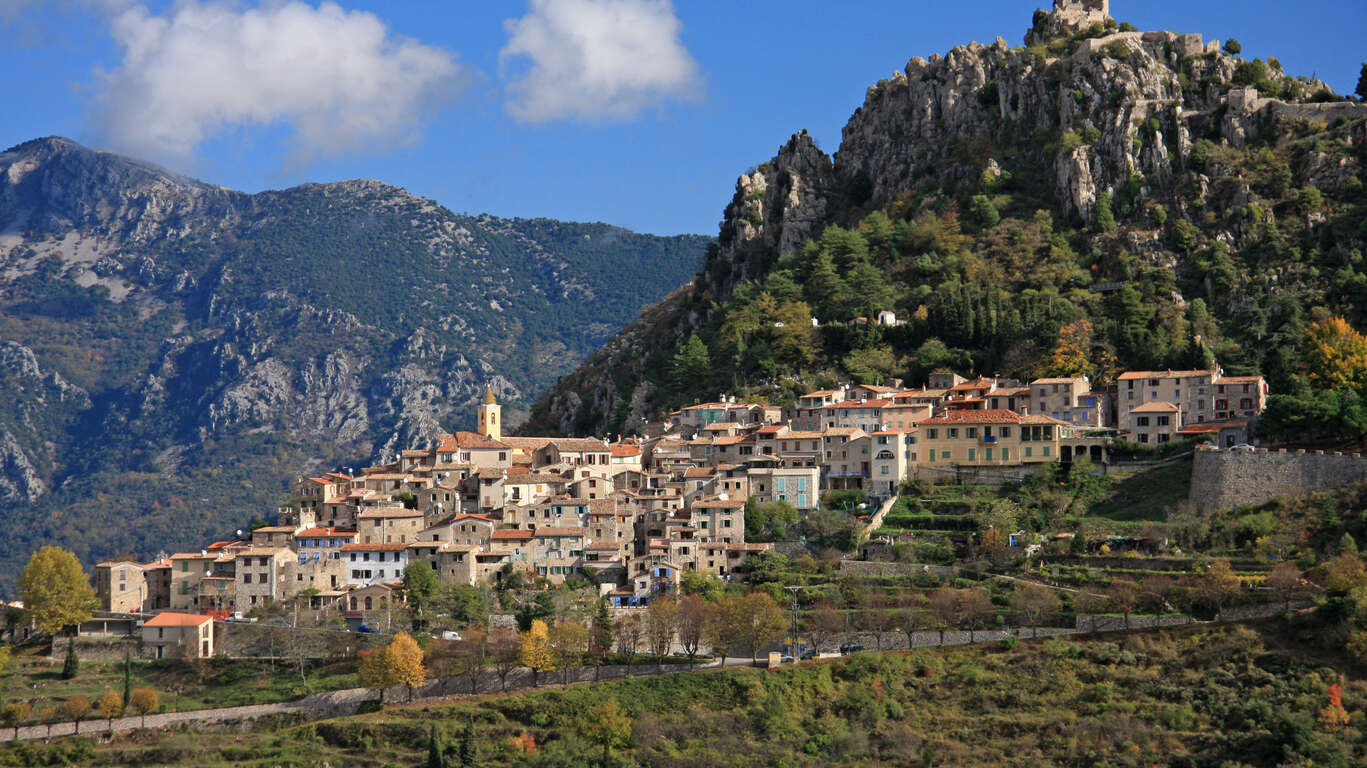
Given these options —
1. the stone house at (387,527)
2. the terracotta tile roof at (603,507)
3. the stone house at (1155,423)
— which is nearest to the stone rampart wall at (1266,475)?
the stone house at (1155,423)

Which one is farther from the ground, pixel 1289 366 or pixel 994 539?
pixel 1289 366

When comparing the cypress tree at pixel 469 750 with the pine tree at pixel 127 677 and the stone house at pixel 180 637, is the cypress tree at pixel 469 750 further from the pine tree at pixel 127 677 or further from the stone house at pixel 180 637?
the stone house at pixel 180 637

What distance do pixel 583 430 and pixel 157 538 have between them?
47055 millimetres

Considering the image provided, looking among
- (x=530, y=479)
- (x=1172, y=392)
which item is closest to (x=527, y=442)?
(x=530, y=479)

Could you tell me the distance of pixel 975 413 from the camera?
82.4 m

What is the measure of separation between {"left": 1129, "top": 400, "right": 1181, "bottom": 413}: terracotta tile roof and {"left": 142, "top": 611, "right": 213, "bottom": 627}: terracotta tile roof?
142 feet

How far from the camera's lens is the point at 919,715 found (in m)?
61.7

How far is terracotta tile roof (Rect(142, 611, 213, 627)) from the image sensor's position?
70000 mm

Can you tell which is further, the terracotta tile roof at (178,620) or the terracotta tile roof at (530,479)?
the terracotta tile roof at (530,479)

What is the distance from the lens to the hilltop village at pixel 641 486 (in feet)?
244

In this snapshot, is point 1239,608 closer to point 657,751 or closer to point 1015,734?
point 1015,734

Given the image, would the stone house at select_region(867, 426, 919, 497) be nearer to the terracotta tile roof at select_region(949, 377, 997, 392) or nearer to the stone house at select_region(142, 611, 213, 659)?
the terracotta tile roof at select_region(949, 377, 997, 392)

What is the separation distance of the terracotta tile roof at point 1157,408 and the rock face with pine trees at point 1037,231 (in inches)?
219

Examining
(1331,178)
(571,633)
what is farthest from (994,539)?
(1331,178)
